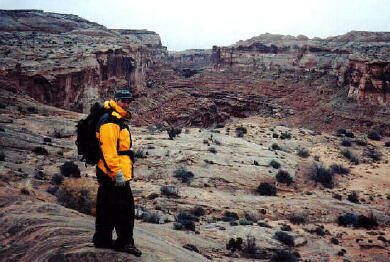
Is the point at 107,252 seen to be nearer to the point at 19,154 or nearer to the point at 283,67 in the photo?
the point at 19,154

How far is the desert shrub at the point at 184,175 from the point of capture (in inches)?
696

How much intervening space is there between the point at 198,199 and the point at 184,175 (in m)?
2.81

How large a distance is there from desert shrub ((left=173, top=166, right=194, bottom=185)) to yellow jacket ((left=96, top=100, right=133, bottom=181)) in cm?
1261

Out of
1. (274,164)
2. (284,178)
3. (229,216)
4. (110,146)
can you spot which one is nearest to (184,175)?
(229,216)

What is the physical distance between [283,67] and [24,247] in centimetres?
6427

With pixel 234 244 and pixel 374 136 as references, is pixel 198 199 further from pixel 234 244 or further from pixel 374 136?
pixel 374 136

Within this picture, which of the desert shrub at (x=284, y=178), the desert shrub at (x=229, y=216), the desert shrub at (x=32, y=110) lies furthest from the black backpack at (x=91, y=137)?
the desert shrub at (x=32, y=110)

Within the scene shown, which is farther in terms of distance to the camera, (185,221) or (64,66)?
(64,66)

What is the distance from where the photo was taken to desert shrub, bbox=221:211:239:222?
13170mm

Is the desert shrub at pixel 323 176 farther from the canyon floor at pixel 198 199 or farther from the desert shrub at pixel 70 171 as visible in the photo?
the desert shrub at pixel 70 171

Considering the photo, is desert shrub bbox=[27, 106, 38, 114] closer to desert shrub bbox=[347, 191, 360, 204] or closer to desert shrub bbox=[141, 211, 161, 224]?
desert shrub bbox=[141, 211, 161, 224]

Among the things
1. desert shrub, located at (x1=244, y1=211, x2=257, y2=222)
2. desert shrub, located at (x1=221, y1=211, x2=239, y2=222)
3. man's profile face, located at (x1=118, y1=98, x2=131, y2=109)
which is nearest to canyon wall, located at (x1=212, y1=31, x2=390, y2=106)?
desert shrub, located at (x1=244, y1=211, x2=257, y2=222)

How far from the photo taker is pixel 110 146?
4.90 meters

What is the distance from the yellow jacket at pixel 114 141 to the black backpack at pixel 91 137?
8 centimetres
